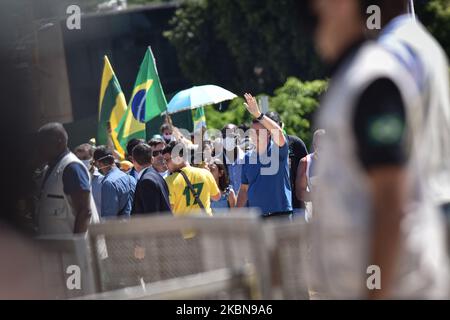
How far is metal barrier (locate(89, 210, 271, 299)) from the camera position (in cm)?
344

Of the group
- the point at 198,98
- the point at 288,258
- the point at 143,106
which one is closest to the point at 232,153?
the point at 198,98

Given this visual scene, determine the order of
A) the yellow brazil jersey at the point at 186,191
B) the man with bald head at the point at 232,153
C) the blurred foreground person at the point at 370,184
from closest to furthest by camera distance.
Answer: the blurred foreground person at the point at 370,184
the yellow brazil jersey at the point at 186,191
the man with bald head at the point at 232,153

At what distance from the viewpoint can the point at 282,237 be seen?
3.81m

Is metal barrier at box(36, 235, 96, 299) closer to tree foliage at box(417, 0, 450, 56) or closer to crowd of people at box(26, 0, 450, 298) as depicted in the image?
crowd of people at box(26, 0, 450, 298)

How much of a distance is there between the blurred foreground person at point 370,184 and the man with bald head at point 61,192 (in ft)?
15.1

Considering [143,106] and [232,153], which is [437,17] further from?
[232,153]

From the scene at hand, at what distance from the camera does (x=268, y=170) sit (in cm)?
926

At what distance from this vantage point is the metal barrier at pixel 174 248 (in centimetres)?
344

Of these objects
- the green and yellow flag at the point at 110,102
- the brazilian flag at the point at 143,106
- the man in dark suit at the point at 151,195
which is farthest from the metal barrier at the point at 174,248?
the green and yellow flag at the point at 110,102

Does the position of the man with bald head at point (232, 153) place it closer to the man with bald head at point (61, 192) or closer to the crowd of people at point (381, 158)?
the man with bald head at point (61, 192)

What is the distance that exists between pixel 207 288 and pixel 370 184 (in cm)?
128

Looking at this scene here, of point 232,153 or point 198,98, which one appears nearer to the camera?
point 232,153

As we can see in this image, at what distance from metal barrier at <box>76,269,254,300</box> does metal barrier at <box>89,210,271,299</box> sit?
32mm
